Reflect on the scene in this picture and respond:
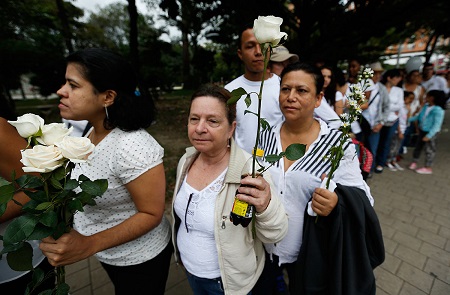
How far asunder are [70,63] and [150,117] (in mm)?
542

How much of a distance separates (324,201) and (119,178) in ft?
3.99

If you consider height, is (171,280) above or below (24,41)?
below

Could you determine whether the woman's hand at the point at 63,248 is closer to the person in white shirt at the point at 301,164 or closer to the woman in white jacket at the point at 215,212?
the woman in white jacket at the point at 215,212

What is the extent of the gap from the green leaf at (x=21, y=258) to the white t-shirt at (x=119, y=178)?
469 millimetres

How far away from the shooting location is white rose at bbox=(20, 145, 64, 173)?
→ 2.60 feet

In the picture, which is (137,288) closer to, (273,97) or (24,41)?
(273,97)

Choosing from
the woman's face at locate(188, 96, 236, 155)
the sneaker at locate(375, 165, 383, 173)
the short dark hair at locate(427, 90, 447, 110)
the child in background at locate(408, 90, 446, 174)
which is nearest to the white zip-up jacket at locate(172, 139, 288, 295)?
the woman's face at locate(188, 96, 236, 155)

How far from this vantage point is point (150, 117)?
1.57 metres

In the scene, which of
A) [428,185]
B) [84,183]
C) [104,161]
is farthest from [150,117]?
[428,185]

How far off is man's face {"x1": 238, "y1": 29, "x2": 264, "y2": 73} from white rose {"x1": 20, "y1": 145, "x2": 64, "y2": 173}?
215 cm

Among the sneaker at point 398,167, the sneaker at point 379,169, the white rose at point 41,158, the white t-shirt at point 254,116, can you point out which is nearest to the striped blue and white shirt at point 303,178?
the white t-shirt at point 254,116

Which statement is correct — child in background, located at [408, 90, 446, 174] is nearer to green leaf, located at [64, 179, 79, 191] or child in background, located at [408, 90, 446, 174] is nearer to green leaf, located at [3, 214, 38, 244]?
green leaf, located at [64, 179, 79, 191]

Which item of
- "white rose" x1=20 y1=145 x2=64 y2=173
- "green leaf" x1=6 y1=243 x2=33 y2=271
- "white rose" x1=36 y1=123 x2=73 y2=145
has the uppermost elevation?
"white rose" x1=36 y1=123 x2=73 y2=145

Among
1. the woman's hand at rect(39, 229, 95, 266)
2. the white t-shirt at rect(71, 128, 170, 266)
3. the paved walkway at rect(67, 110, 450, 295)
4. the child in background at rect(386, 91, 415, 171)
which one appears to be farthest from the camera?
the child in background at rect(386, 91, 415, 171)
